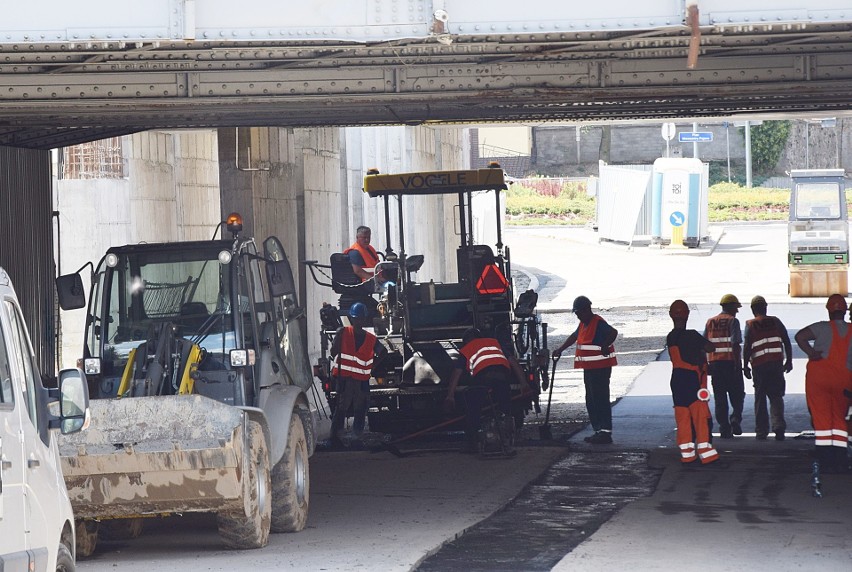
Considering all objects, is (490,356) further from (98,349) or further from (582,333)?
(98,349)

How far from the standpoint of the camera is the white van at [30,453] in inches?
235

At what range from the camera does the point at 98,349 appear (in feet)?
34.8

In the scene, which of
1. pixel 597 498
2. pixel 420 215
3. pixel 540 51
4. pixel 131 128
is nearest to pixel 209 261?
pixel 540 51

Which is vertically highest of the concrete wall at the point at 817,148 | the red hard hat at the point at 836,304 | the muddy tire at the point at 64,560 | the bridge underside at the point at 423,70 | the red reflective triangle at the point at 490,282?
the concrete wall at the point at 817,148

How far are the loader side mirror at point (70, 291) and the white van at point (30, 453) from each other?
3616mm

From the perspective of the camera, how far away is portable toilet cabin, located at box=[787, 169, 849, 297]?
32.1 meters

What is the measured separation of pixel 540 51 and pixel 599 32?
1.65 metres

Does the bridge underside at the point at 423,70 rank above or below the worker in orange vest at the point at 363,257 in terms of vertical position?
above

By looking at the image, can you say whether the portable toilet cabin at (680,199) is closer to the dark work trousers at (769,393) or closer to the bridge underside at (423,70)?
the dark work trousers at (769,393)

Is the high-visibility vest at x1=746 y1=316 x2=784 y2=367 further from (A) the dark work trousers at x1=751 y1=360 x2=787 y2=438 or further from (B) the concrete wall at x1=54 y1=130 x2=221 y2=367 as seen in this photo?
(B) the concrete wall at x1=54 y1=130 x2=221 y2=367

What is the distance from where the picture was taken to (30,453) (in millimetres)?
6359

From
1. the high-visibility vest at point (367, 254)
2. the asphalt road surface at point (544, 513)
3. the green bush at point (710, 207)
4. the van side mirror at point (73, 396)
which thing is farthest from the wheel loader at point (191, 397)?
the green bush at point (710, 207)

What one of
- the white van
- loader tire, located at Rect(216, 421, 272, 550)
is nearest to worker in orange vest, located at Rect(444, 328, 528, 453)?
loader tire, located at Rect(216, 421, 272, 550)

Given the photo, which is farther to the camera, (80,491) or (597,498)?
(597,498)
